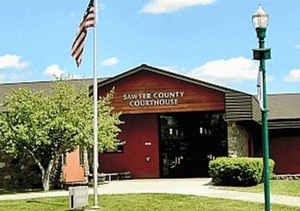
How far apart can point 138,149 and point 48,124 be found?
8750 millimetres

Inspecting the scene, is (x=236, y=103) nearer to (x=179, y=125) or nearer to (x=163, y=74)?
(x=163, y=74)

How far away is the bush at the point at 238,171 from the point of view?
2350cm

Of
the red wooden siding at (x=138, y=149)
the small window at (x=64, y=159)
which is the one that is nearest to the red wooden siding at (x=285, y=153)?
the red wooden siding at (x=138, y=149)

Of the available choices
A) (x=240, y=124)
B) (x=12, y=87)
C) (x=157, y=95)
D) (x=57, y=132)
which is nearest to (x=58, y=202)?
(x=57, y=132)

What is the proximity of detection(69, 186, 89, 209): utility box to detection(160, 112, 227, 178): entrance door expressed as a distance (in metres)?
14.4

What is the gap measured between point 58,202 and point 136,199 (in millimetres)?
2432

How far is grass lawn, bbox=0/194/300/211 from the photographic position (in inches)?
679

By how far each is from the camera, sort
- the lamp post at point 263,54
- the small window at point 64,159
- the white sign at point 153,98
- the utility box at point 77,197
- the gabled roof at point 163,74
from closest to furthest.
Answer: the lamp post at point 263,54 → the utility box at point 77,197 → the small window at point 64,159 → the gabled roof at point 163,74 → the white sign at point 153,98

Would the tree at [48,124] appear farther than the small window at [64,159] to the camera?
No

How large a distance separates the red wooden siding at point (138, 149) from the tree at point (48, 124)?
21.2ft

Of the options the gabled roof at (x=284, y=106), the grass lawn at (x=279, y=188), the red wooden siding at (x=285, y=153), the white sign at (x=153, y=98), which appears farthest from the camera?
the red wooden siding at (x=285, y=153)

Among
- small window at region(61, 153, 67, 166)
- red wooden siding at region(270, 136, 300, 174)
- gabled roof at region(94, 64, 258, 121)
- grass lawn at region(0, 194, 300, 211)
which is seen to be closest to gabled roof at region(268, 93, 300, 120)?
red wooden siding at region(270, 136, 300, 174)

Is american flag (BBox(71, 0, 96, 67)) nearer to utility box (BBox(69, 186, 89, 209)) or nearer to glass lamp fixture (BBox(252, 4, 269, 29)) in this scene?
utility box (BBox(69, 186, 89, 209))

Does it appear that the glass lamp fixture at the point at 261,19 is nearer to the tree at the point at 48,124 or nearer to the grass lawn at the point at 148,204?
the grass lawn at the point at 148,204
